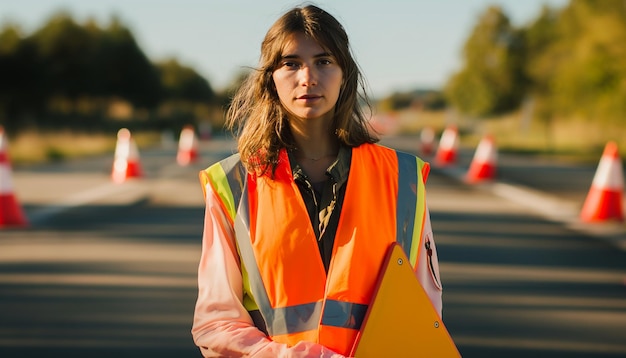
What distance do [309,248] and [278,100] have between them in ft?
1.47

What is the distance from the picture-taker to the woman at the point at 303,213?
2.40m

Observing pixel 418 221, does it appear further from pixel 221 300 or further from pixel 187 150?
pixel 187 150

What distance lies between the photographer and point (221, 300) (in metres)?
2.48

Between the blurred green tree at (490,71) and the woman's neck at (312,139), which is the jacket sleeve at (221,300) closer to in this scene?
the woman's neck at (312,139)

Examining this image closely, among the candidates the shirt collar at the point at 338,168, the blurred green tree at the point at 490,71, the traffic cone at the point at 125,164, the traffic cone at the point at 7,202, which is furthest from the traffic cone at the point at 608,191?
the blurred green tree at the point at 490,71

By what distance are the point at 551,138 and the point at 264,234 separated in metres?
47.2

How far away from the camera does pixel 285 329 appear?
7.91ft

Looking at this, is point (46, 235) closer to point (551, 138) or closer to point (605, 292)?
point (605, 292)

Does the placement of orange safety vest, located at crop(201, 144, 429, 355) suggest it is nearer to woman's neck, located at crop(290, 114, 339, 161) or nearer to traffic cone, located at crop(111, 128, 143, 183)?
woman's neck, located at crop(290, 114, 339, 161)

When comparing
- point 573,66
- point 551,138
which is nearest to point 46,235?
point 573,66

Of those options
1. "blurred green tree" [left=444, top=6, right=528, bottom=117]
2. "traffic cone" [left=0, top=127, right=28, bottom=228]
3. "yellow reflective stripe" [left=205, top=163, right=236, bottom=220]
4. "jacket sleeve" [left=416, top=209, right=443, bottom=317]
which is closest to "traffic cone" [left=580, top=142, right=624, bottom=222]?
"traffic cone" [left=0, top=127, right=28, bottom=228]

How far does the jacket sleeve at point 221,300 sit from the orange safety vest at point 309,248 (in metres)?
0.03

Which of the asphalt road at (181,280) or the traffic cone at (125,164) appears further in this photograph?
the traffic cone at (125,164)

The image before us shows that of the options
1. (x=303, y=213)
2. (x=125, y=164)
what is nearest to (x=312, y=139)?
(x=303, y=213)
